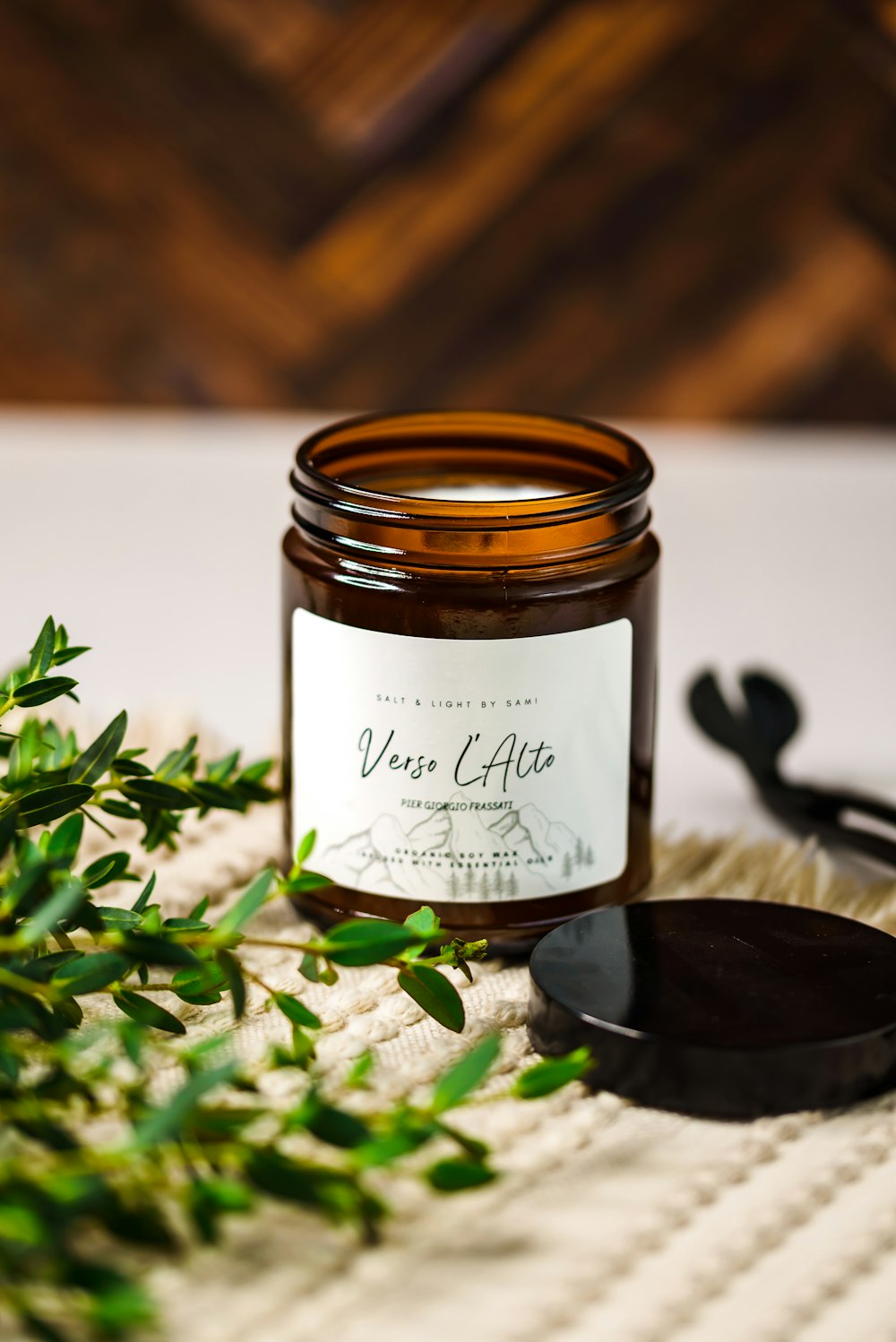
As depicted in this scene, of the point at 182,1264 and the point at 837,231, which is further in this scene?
the point at 837,231

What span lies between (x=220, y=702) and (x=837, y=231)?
73 cm

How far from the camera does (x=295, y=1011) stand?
49cm

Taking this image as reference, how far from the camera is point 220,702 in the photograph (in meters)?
0.96

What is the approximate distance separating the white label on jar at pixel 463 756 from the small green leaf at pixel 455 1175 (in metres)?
0.18

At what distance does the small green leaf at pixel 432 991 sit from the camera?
511mm

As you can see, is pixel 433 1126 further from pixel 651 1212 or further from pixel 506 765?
pixel 506 765

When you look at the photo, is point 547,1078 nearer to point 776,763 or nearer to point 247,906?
point 247,906

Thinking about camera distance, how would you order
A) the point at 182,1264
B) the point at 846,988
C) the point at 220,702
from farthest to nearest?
1. the point at 220,702
2. the point at 846,988
3. the point at 182,1264

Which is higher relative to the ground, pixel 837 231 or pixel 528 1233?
pixel 837 231

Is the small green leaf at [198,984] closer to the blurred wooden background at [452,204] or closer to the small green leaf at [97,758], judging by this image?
the small green leaf at [97,758]

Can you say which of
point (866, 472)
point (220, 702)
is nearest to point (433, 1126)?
point (220, 702)

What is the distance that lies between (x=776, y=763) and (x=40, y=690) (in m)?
0.42

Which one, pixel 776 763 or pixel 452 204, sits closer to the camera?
pixel 776 763

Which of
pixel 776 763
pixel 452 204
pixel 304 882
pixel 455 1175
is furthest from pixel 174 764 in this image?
pixel 452 204
